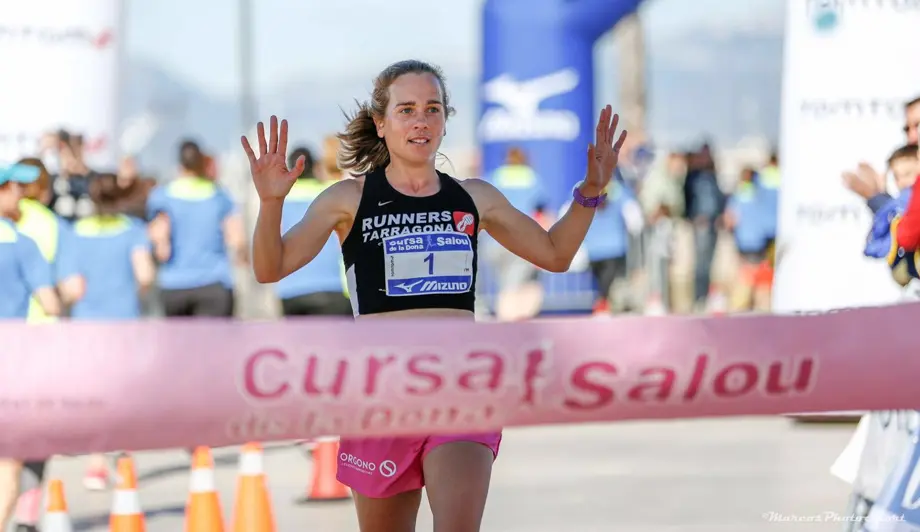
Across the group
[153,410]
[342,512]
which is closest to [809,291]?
[342,512]

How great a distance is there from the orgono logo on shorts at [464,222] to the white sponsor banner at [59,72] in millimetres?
7203

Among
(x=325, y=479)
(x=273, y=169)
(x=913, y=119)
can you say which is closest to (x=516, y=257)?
(x=325, y=479)

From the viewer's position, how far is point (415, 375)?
13.8 feet

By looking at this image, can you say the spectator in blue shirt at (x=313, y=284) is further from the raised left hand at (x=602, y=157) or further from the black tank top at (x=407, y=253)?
the black tank top at (x=407, y=253)

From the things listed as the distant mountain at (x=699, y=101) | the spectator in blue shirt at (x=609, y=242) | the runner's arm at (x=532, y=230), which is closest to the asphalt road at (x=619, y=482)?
the runner's arm at (x=532, y=230)

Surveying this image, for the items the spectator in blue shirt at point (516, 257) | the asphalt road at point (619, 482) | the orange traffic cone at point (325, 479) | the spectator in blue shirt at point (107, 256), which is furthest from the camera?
the spectator in blue shirt at point (516, 257)

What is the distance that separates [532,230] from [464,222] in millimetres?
280

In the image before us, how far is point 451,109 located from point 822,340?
5.08 ft

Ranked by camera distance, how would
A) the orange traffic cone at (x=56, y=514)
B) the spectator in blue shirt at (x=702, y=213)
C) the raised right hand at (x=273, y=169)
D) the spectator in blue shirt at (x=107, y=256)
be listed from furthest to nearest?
1. the spectator in blue shirt at (x=702, y=213)
2. the spectator in blue shirt at (x=107, y=256)
3. the orange traffic cone at (x=56, y=514)
4. the raised right hand at (x=273, y=169)

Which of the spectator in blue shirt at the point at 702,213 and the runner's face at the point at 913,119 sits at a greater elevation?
the runner's face at the point at 913,119

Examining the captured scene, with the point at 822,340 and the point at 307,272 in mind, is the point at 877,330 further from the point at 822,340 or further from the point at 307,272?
the point at 307,272

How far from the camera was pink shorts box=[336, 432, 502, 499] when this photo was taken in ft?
16.5

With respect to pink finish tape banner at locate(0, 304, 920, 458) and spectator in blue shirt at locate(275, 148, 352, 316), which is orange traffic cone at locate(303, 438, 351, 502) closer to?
spectator in blue shirt at locate(275, 148, 352, 316)

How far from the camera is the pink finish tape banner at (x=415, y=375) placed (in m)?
3.97
